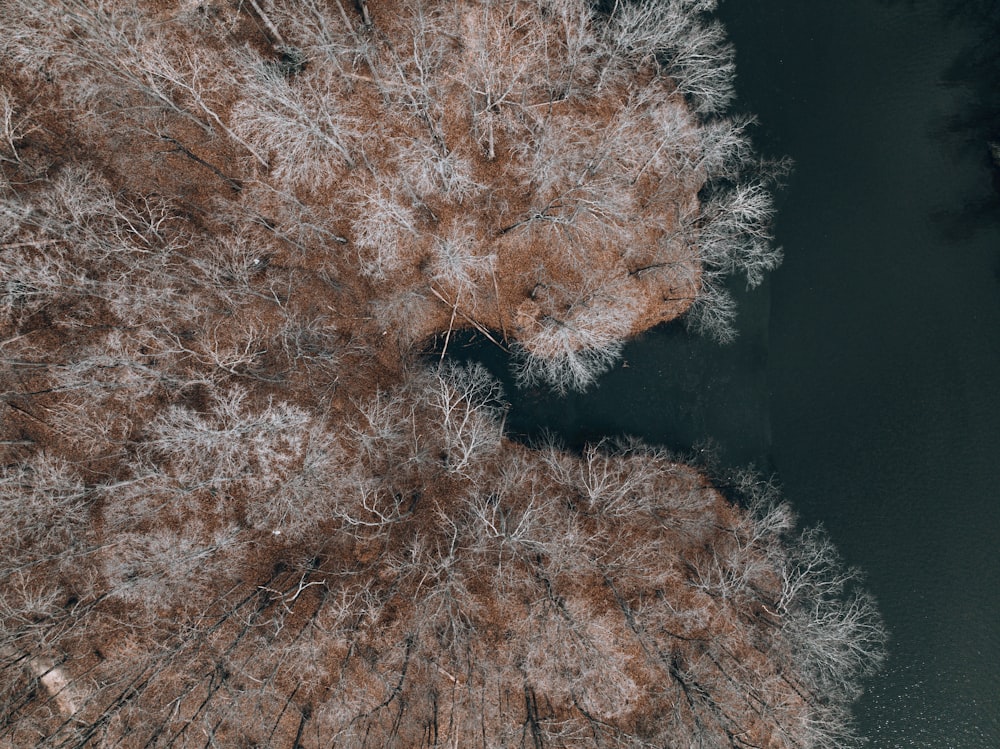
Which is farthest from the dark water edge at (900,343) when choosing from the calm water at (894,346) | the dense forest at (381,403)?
the dense forest at (381,403)

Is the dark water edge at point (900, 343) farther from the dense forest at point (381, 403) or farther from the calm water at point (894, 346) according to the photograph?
the dense forest at point (381, 403)

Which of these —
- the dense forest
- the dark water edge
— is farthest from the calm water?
the dense forest

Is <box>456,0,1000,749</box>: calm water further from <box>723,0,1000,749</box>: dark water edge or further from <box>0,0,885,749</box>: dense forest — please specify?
<box>0,0,885,749</box>: dense forest

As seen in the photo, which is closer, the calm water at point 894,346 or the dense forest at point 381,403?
the dense forest at point 381,403

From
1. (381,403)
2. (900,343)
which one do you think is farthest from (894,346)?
(381,403)

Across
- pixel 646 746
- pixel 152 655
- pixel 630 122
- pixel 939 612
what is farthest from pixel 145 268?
pixel 939 612

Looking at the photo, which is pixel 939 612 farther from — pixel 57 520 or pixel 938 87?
pixel 57 520

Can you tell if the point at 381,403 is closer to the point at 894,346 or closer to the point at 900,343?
the point at 894,346
